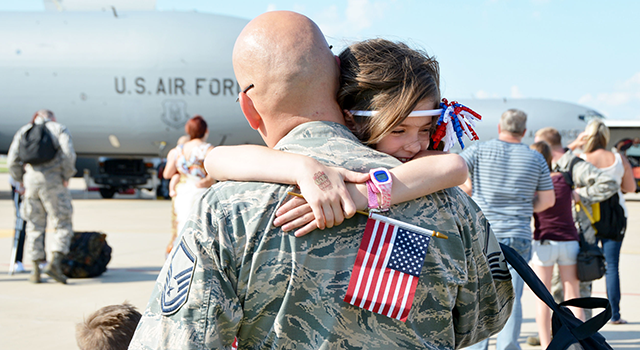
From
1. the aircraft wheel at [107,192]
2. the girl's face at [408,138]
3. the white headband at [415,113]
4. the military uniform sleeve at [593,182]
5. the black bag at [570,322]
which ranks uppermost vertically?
the white headband at [415,113]

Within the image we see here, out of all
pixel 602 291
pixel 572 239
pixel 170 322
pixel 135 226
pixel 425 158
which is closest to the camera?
pixel 170 322

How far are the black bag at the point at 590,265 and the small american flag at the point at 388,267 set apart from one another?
3408 millimetres

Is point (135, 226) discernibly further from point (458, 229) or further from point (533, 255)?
point (458, 229)

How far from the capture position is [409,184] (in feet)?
4.14

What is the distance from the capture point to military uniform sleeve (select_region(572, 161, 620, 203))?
4.63m

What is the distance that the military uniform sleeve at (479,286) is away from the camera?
56.6 inches

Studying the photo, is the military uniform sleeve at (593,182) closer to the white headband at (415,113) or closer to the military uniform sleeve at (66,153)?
the white headband at (415,113)

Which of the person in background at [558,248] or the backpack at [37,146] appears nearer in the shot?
the person in background at [558,248]

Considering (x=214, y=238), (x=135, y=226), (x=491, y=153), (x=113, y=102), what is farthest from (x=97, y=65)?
(x=214, y=238)

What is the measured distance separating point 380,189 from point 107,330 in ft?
5.22

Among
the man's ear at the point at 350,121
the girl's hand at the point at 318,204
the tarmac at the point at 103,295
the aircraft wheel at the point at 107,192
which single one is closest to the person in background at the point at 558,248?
A: the tarmac at the point at 103,295

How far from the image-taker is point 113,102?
14133 mm

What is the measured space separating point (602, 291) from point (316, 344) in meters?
5.98

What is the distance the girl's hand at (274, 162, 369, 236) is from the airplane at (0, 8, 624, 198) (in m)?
13.4
